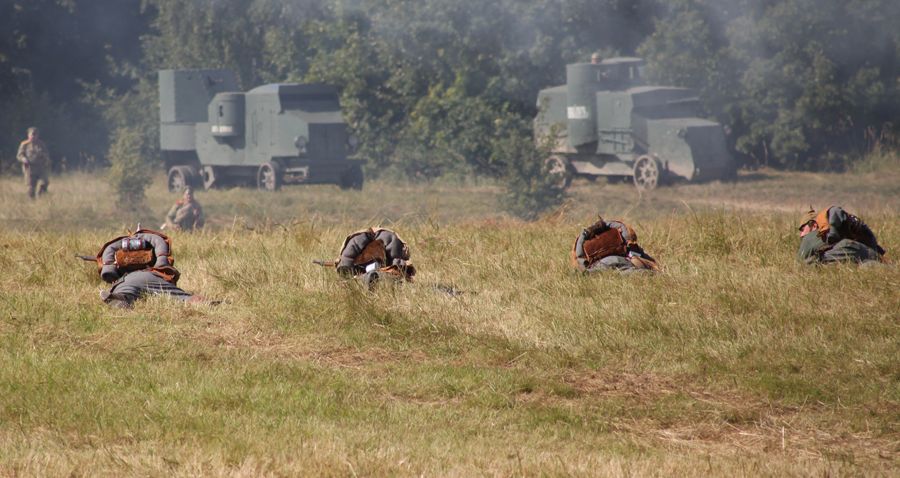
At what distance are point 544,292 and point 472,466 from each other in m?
3.90

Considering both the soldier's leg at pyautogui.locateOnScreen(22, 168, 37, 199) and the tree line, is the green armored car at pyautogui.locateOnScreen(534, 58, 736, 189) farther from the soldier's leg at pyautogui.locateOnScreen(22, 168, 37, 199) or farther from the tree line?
the soldier's leg at pyautogui.locateOnScreen(22, 168, 37, 199)

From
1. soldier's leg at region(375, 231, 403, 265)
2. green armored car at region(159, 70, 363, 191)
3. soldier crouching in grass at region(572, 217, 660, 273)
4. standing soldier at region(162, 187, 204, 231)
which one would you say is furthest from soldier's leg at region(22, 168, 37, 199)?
soldier crouching in grass at region(572, 217, 660, 273)

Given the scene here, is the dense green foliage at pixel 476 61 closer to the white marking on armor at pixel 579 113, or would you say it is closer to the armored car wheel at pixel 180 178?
the white marking on armor at pixel 579 113

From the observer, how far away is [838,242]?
9656 millimetres

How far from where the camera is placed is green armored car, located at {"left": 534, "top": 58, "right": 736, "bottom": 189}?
1016 inches

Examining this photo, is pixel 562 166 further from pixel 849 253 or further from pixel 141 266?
pixel 141 266

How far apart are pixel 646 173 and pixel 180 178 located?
11.0 m

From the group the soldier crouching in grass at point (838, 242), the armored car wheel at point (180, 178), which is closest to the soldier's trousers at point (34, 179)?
the armored car wheel at point (180, 178)

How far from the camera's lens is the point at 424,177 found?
3114 centimetres

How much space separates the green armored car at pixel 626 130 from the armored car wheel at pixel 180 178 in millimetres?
8262

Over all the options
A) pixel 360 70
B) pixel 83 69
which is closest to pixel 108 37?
pixel 83 69

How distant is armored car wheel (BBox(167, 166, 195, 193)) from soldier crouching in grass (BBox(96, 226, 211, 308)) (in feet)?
64.6

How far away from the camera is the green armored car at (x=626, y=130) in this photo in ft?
84.6

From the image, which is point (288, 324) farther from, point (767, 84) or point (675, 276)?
point (767, 84)
